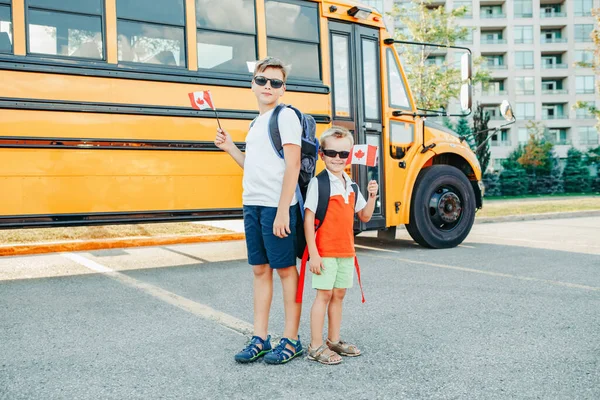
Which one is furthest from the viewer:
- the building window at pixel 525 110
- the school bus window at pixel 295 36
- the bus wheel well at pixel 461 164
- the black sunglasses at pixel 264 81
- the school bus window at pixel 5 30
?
the building window at pixel 525 110

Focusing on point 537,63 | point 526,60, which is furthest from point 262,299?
point 537,63

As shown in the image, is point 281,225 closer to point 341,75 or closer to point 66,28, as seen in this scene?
point 66,28

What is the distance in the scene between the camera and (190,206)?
4.98 metres

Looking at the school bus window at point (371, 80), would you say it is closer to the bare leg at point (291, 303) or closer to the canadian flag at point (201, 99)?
the canadian flag at point (201, 99)

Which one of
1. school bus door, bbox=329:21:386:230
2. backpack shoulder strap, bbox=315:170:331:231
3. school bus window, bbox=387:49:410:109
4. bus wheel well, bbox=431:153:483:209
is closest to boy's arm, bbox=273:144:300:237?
backpack shoulder strap, bbox=315:170:331:231

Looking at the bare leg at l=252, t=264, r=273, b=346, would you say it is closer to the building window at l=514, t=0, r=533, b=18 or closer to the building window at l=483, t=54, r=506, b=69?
the building window at l=483, t=54, r=506, b=69

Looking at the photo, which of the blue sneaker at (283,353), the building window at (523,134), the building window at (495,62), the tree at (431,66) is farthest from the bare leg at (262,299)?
the building window at (495,62)

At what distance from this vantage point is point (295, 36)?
554cm

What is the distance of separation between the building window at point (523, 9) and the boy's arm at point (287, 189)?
170ft

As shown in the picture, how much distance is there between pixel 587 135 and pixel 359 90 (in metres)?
48.8

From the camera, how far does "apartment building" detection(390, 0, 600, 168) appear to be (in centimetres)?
4831

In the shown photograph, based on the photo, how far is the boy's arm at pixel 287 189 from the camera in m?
2.62

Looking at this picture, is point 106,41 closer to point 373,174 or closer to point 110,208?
point 110,208

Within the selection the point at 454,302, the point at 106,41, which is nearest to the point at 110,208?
the point at 106,41
